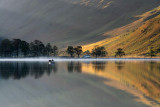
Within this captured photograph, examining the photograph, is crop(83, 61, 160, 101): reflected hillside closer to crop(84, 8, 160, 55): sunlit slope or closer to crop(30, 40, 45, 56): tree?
crop(30, 40, 45, 56): tree

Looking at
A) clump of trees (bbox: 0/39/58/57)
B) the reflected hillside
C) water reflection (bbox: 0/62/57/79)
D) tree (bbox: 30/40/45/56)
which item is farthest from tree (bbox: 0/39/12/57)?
the reflected hillside

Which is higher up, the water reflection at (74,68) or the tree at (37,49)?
the tree at (37,49)

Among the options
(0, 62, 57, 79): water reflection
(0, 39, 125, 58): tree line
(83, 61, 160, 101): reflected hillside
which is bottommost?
(83, 61, 160, 101): reflected hillside

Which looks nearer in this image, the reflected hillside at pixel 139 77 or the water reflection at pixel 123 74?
the reflected hillside at pixel 139 77

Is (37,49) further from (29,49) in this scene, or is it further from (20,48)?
(20,48)

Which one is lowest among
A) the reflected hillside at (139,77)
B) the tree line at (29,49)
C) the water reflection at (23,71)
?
the reflected hillside at (139,77)

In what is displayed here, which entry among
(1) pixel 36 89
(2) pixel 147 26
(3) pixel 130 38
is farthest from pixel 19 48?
(1) pixel 36 89

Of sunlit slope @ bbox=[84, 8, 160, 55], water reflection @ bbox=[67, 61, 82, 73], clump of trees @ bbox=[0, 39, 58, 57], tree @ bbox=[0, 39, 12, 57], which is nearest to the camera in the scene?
water reflection @ bbox=[67, 61, 82, 73]

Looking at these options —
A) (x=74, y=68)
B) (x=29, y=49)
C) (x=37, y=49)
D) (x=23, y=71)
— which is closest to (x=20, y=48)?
(x=29, y=49)

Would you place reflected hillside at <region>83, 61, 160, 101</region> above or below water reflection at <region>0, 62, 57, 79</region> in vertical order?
below

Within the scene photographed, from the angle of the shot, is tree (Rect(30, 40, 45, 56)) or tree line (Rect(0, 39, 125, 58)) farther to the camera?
tree (Rect(30, 40, 45, 56))

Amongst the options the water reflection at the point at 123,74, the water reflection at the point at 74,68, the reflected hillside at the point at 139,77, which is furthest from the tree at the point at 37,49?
the reflected hillside at the point at 139,77

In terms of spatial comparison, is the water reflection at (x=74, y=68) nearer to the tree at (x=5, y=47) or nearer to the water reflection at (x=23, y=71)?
the water reflection at (x=23, y=71)

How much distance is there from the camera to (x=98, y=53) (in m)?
142
